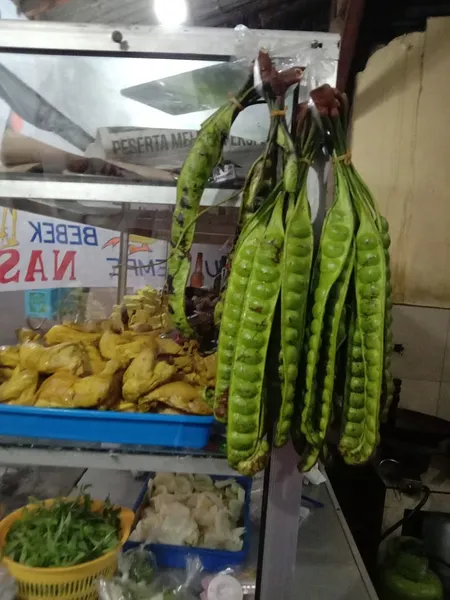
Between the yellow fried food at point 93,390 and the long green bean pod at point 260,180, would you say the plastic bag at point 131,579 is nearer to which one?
the yellow fried food at point 93,390

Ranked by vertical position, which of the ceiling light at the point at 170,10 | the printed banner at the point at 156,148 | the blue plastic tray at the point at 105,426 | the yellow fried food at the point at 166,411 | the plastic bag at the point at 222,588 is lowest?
the plastic bag at the point at 222,588

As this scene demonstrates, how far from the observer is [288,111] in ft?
2.31

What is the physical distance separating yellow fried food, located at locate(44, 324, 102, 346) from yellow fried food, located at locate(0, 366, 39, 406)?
0.26ft

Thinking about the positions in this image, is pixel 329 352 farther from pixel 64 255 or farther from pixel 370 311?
pixel 64 255

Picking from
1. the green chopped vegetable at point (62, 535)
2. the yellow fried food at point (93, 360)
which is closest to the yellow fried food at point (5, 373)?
the yellow fried food at point (93, 360)

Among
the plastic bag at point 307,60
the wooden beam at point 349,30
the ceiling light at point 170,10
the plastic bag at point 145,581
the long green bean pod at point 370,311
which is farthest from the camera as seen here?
the ceiling light at point 170,10

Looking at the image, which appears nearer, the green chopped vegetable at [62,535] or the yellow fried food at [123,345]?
the yellow fried food at [123,345]

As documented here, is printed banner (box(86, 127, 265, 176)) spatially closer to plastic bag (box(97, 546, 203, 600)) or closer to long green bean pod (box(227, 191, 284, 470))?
long green bean pod (box(227, 191, 284, 470))

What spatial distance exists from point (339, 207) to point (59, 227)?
2.57 ft

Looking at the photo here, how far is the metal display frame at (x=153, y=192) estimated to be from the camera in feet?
2.26

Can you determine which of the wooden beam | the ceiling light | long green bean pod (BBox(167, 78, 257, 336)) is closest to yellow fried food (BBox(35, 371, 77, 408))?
long green bean pod (BBox(167, 78, 257, 336))

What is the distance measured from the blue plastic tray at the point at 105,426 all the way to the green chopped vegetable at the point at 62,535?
309 mm

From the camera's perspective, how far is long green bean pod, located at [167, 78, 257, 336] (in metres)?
0.65

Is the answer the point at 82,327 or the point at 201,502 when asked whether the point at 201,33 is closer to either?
the point at 82,327
